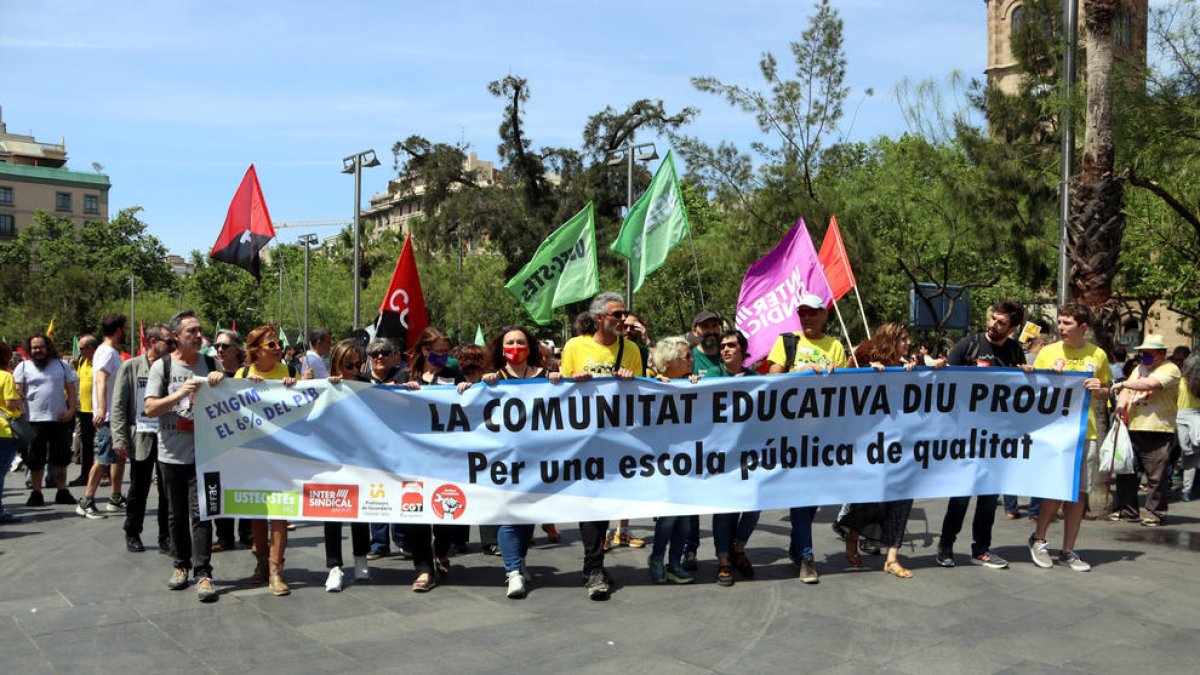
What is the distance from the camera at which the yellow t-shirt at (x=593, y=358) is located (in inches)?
284

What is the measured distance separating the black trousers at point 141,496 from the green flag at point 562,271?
13.3 ft

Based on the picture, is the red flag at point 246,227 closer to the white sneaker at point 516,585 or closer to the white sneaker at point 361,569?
the white sneaker at point 361,569

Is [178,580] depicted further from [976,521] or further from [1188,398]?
[1188,398]

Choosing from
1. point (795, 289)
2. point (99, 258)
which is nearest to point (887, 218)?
point (795, 289)

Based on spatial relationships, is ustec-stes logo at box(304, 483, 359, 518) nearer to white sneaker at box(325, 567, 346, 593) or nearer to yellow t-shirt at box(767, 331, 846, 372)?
white sneaker at box(325, 567, 346, 593)

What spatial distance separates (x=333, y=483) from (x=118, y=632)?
5.12 ft

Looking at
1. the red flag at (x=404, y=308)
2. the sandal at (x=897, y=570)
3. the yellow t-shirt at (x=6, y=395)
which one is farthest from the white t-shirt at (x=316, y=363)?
the sandal at (x=897, y=570)

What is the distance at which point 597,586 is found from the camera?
6609 mm

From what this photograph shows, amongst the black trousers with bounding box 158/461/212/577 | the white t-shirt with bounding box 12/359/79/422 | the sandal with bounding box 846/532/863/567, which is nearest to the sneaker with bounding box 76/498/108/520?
the white t-shirt with bounding box 12/359/79/422

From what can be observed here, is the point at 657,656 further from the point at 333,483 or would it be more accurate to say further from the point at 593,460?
the point at 333,483

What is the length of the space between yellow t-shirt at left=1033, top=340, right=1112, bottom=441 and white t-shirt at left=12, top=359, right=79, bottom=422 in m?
9.79

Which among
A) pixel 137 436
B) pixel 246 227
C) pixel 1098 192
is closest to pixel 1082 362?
pixel 1098 192

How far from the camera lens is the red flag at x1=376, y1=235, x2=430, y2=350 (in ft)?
31.3

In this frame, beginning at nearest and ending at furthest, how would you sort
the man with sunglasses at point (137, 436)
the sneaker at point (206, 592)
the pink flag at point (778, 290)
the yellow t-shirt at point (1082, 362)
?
the sneaker at point (206, 592)
the yellow t-shirt at point (1082, 362)
the man with sunglasses at point (137, 436)
the pink flag at point (778, 290)
